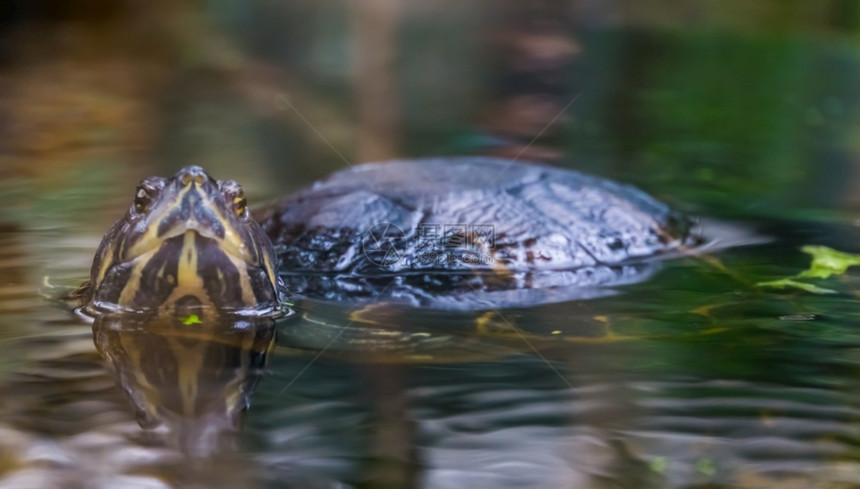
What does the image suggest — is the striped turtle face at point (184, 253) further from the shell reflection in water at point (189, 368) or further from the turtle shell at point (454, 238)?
the turtle shell at point (454, 238)

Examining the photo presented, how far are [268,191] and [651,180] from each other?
216cm

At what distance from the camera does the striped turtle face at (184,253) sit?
2.62 metres

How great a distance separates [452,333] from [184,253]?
81cm

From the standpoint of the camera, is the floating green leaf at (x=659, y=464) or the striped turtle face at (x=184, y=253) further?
the striped turtle face at (x=184, y=253)

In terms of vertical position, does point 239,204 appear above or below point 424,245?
above

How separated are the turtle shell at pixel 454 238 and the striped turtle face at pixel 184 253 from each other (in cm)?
54

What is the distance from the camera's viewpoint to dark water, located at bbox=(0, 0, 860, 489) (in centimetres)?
194

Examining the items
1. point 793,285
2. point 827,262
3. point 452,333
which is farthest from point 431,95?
point 452,333

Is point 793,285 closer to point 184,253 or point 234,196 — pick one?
point 234,196

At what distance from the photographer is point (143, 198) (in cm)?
269

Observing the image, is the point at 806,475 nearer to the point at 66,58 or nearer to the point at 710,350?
the point at 710,350

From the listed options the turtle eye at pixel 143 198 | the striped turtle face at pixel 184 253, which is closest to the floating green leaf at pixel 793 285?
the striped turtle face at pixel 184 253

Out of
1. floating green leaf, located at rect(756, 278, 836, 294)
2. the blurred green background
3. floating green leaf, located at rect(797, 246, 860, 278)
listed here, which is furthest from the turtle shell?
the blurred green background

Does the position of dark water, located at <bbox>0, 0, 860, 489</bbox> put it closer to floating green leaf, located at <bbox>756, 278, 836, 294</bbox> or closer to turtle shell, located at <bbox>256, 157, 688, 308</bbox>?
floating green leaf, located at <bbox>756, 278, 836, 294</bbox>
